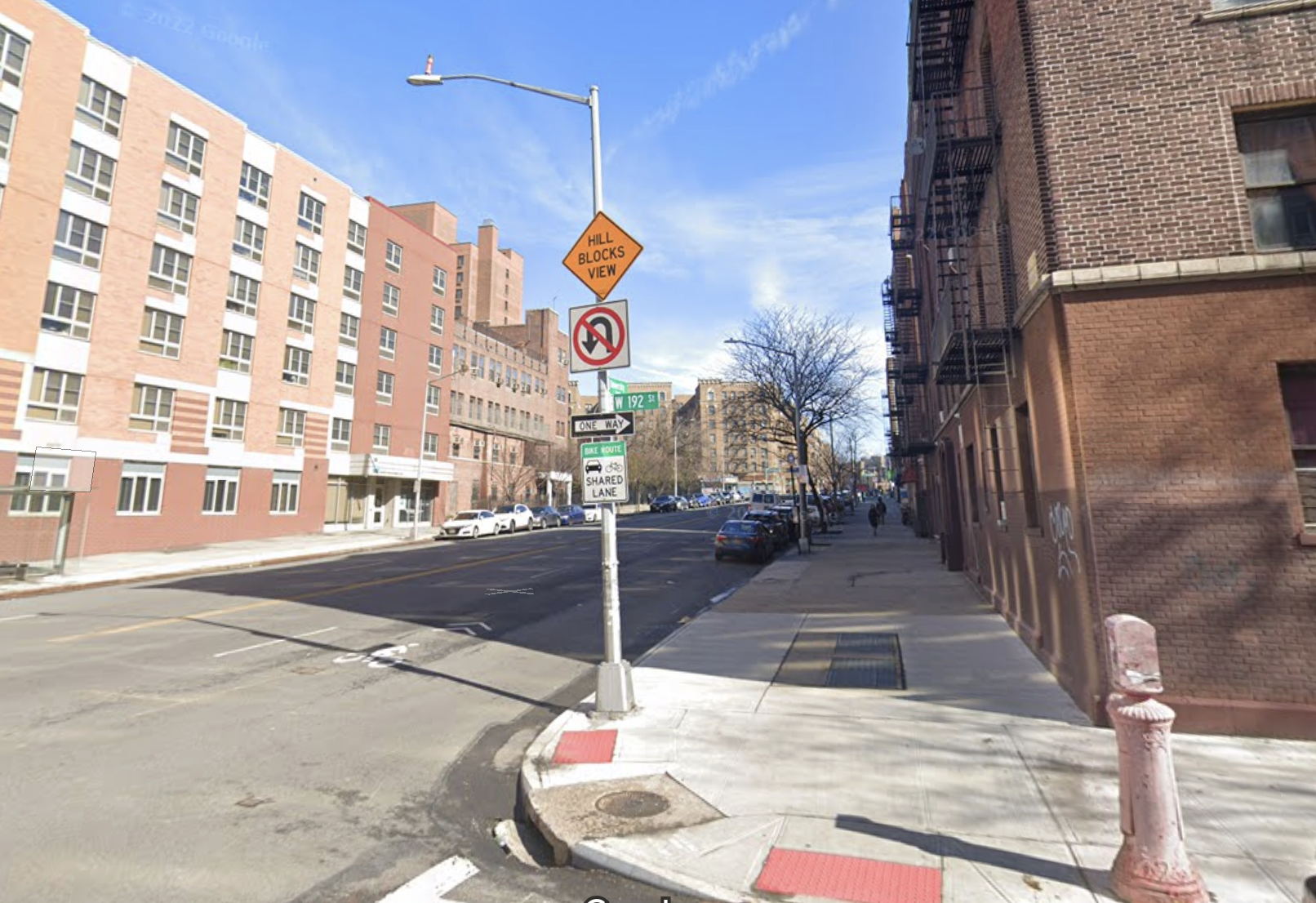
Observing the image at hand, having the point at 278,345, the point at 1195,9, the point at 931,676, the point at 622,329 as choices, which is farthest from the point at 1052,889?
the point at 278,345

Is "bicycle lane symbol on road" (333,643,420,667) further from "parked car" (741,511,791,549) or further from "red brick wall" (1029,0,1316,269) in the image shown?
"parked car" (741,511,791,549)

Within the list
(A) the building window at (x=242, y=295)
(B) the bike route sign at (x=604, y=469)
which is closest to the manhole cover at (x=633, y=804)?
(B) the bike route sign at (x=604, y=469)

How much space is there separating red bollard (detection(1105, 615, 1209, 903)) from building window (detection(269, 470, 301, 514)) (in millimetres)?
35843

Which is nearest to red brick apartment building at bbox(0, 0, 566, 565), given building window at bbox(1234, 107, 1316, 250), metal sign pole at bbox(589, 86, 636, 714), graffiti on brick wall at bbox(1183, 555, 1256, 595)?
metal sign pole at bbox(589, 86, 636, 714)

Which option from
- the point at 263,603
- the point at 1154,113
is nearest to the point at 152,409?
the point at 263,603

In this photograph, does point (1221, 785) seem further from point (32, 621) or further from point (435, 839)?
point (32, 621)

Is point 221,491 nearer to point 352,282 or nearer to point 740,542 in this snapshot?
point 352,282

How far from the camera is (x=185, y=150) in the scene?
2859 centimetres

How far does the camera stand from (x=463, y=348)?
172ft

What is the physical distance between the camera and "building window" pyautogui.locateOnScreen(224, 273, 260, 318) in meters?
30.3

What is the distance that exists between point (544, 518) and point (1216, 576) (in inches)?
1567

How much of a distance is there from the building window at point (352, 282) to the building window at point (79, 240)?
41.0 feet

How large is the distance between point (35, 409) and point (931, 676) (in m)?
29.7

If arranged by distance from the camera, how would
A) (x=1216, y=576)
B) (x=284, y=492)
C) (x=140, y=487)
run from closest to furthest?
1. (x=1216, y=576)
2. (x=140, y=487)
3. (x=284, y=492)
